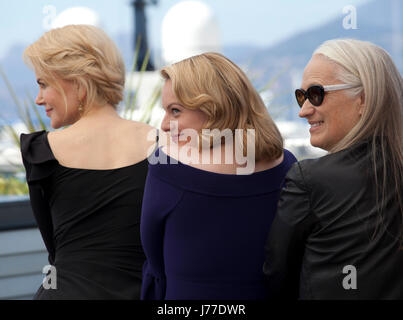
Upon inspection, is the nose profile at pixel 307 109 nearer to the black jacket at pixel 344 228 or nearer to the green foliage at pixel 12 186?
the black jacket at pixel 344 228

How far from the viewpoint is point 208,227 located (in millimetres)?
1479

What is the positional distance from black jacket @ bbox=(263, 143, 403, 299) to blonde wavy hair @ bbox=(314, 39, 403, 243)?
0.07 feet

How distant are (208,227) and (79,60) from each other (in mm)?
716

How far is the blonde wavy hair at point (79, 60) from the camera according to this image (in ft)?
6.02

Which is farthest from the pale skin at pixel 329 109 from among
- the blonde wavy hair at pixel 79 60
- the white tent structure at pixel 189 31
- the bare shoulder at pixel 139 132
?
the white tent structure at pixel 189 31

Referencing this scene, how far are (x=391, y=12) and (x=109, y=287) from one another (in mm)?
153941

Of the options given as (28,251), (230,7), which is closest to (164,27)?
(28,251)

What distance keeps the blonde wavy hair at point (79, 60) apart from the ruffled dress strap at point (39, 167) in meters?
0.19

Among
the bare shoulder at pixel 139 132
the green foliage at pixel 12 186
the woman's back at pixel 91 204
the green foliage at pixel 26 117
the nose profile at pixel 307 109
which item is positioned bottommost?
the green foliage at pixel 12 186

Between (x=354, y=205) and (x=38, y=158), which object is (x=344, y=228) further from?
(x=38, y=158)

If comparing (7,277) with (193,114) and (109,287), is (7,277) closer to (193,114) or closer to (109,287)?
(109,287)

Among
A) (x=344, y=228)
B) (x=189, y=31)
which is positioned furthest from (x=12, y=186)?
(x=189, y=31)
